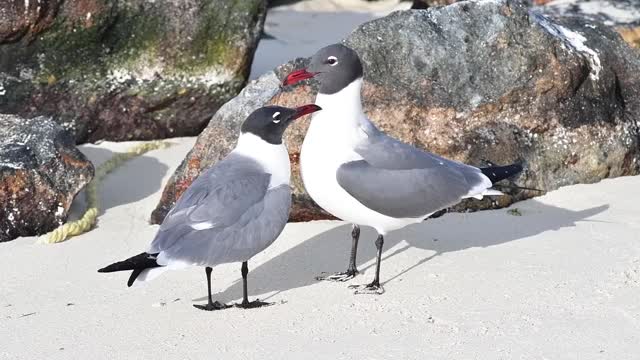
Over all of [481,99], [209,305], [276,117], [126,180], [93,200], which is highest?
[276,117]

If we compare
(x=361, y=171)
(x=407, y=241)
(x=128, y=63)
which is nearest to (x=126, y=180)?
(x=128, y=63)

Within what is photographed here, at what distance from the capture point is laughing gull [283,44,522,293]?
5.75 meters

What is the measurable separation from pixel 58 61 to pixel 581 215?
419cm

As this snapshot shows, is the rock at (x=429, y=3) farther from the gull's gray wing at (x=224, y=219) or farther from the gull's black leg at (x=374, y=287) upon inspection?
the gull's gray wing at (x=224, y=219)

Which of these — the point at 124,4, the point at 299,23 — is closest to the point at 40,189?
the point at 124,4

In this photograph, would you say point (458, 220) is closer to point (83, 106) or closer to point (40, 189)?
point (40, 189)

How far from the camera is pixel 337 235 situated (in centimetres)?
669

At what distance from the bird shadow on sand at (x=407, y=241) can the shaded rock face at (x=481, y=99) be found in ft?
0.80

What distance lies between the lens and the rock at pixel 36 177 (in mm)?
6820

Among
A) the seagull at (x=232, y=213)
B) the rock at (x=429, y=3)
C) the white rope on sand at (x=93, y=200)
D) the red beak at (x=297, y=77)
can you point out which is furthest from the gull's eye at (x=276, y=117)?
the rock at (x=429, y=3)

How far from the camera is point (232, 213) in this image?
5418 millimetres

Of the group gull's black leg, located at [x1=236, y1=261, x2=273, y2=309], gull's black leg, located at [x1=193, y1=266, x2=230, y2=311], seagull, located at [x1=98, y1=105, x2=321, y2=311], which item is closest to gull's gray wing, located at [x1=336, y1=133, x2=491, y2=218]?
seagull, located at [x1=98, y1=105, x2=321, y2=311]

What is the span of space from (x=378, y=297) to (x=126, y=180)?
114 inches

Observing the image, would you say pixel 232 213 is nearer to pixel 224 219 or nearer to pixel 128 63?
pixel 224 219
